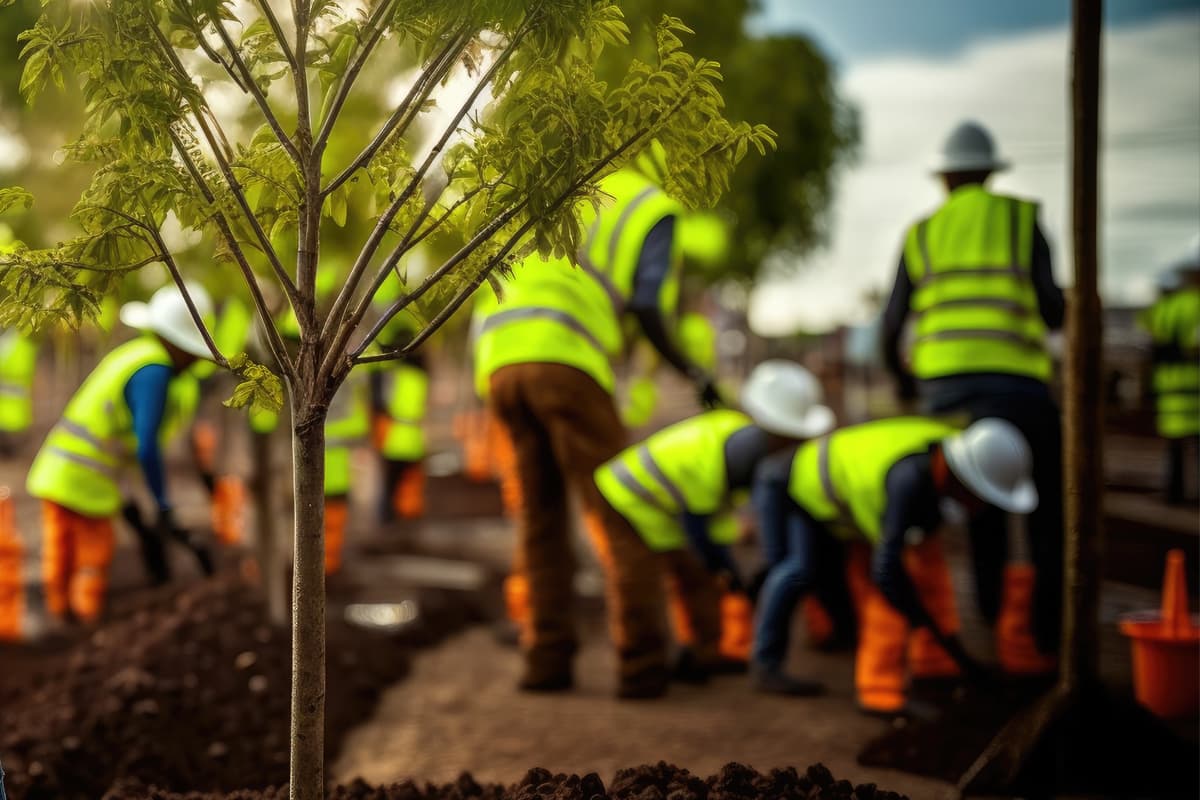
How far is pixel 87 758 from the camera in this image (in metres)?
4.50

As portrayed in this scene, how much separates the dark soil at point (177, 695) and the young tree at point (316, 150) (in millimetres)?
1786

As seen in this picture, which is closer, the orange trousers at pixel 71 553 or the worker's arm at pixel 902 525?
the worker's arm at pixel 902 525

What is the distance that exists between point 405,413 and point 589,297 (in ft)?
17.3

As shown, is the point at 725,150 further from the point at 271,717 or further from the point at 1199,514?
the point at 1199,514

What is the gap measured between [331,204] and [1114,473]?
16.3 feet

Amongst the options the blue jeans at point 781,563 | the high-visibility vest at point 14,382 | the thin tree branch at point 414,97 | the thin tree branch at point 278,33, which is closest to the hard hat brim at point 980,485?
the blue jeans at point 781,563

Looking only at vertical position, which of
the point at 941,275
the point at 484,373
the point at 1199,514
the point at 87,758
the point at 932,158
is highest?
the point at 932,158

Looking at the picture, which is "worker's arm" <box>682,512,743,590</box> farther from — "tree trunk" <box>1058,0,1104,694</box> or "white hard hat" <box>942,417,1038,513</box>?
"tree trunk" <box>1058,0,1104,694</box>

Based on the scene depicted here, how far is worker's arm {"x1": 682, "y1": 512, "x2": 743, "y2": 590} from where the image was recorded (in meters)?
5.61

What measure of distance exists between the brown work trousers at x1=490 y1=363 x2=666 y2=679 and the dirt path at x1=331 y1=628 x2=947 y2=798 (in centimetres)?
26

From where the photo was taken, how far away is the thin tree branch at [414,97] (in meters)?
2.80

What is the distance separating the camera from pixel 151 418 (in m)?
6.13

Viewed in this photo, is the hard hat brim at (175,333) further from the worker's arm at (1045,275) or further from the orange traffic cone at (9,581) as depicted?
the worker's arm at (1045,275)

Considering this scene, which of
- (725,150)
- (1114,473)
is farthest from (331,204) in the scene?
(1114,473)
